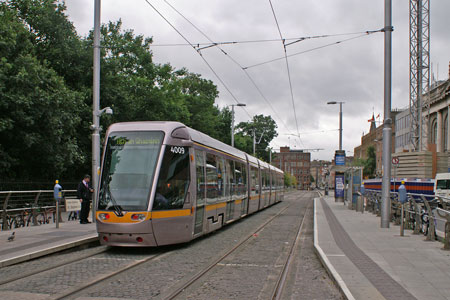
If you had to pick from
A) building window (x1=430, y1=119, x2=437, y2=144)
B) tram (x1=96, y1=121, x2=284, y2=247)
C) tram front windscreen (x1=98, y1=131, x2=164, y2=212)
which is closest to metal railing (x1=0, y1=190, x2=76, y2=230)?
tram front windscreen (x1=98, y1=131, x2=164, y2=212)

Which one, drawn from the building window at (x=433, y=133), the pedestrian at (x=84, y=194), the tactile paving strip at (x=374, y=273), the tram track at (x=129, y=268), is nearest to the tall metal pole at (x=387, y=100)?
the tactile paving strip at (x=374, y=273)

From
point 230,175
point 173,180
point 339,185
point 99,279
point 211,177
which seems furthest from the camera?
point 339,185

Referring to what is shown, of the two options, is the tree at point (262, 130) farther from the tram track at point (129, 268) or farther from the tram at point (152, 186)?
the tram track at point (129, 268)

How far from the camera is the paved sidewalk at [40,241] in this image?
29.0ft

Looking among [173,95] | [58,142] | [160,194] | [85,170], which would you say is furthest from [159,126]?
[173,95]

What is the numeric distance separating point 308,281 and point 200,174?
4958 millimetres

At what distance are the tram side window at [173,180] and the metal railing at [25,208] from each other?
19.8ft

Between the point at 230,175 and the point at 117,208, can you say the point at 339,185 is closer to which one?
the point at 230,175

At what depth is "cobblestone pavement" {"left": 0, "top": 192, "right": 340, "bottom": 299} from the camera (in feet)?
21.4

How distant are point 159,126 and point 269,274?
4.49 meters

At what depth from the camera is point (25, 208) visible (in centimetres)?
1427

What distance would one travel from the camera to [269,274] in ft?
26.2

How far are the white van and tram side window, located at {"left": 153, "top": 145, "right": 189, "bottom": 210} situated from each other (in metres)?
23.2

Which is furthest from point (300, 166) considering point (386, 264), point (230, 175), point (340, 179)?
point (386, 264)
